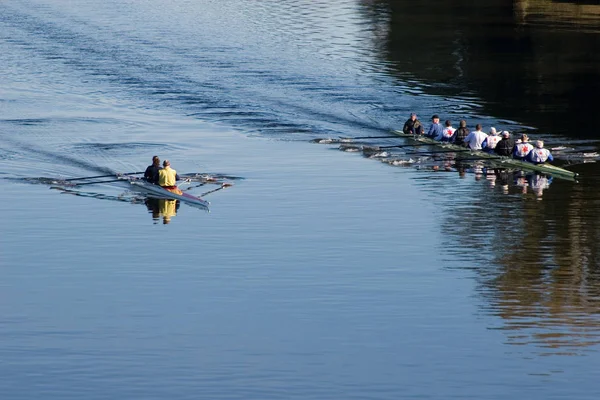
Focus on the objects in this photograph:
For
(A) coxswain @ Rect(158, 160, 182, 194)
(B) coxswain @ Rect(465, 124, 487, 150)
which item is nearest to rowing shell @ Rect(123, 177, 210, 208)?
(A) coxswain @ Rect(158, 160, 182, 194)

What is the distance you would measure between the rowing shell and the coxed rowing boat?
1331cm

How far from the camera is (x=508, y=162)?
4897 centimetres

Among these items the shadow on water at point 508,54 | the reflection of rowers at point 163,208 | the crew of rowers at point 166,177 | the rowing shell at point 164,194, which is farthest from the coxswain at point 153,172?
the shadow on water at point 508,54

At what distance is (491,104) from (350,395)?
40.4 m

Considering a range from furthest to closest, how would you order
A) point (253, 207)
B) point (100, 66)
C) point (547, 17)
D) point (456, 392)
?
point (547, 17), point (100, 66), point (253, 207), point (456, 392)

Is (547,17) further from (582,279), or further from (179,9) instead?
(582,279)

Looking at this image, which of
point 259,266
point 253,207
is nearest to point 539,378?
A: point 259,266

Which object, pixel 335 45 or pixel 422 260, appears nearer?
pixel 422 260

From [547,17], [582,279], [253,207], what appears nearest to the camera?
[582,279]

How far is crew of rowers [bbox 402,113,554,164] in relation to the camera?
48.0 m

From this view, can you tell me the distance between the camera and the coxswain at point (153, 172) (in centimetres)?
4425

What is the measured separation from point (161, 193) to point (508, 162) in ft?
47.4

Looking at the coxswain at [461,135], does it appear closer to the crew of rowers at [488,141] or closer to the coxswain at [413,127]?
the crew of rowers at [488,141]

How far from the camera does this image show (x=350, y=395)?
2655cm
